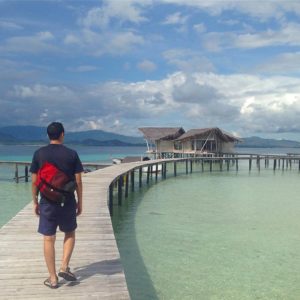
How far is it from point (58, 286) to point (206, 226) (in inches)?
350

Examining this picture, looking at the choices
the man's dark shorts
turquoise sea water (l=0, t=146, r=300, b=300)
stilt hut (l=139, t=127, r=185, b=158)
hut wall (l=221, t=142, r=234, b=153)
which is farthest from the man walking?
stilt hut (l=139, t=127, r=185, b=158)

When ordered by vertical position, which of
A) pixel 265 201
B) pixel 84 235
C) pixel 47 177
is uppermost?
pixel 47 177

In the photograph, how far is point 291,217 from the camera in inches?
587

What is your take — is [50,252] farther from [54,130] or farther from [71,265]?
[54,130]

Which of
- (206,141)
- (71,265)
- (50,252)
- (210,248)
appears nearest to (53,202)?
(50,252)

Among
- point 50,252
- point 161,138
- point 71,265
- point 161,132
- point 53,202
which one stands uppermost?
point 161,132

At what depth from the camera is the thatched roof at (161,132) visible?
5204cm

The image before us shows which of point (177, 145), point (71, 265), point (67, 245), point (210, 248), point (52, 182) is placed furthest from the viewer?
point (177, 145)

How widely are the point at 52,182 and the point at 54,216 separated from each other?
42cm

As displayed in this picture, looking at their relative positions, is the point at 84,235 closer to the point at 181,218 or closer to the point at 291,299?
the point at 291,299

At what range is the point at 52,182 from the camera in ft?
14.2

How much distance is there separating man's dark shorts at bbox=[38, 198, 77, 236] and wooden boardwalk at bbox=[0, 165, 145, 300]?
711mm

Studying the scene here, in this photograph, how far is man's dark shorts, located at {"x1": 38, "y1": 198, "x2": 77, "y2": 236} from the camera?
4414mm

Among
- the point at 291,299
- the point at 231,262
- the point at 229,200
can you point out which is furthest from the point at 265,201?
the point at 291,299
